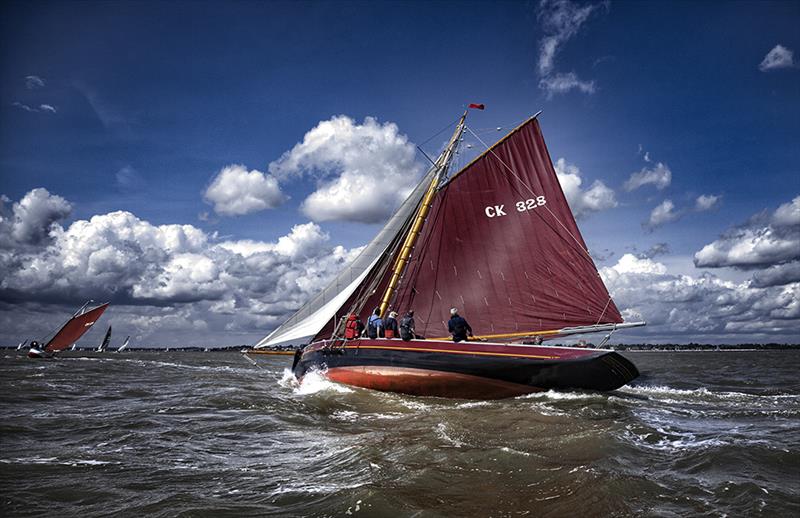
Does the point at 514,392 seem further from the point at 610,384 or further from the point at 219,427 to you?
the point at 219,427

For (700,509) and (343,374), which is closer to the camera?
(700,509)

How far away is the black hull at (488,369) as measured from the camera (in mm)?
17031

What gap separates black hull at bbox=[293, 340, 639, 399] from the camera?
17.0 meters

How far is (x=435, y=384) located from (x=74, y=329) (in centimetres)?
6569

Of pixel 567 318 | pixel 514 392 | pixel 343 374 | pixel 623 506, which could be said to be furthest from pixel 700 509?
pixel 343 374

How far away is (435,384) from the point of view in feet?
60.3

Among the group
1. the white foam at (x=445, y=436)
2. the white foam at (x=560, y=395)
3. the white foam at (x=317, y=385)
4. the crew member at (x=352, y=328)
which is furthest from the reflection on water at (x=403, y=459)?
the crew member at (x=352, y=328)

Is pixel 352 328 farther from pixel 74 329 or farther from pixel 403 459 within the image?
pixel 74 329

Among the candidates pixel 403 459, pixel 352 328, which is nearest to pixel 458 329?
pixel 352 328

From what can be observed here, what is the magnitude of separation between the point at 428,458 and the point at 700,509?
13.7 ft

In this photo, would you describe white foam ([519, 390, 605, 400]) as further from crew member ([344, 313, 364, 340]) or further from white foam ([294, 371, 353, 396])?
crew member ([344, 313, 364, 340])

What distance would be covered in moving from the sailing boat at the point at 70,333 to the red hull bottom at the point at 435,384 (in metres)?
60.6

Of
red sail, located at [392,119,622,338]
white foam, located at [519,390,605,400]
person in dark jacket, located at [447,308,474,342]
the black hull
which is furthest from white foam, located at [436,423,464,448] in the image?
red sail, located at [392,119,622,338]

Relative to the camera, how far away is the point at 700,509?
6.13 m
